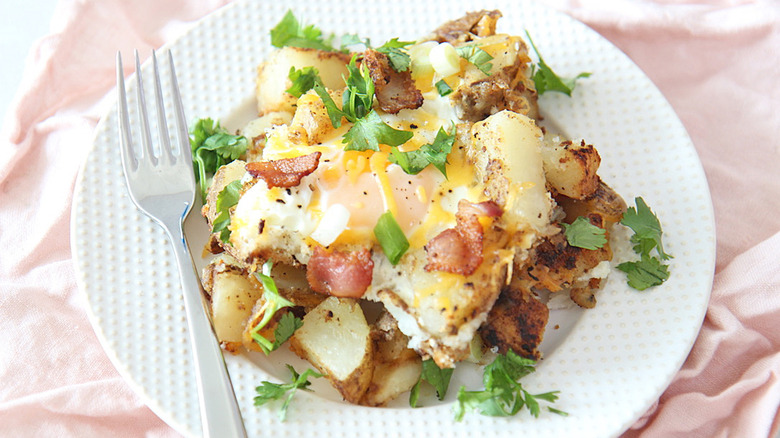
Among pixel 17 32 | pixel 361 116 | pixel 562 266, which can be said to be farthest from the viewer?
pixel 17 32

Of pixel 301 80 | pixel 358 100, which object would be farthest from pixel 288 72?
pixel 358 100

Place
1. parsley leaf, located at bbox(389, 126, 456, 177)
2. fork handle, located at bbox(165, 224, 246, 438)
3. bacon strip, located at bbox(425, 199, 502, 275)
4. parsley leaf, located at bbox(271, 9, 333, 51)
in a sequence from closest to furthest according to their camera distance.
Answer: bacon strip, located at bbox(425, 199, 502, 275) < fork handle, located at bbox(165, 224, 246, 438) < parsley leaf, located at bbox(389, 126, 456, 177) < parsley leaf, located at bbox(271, 9, 333, 51)

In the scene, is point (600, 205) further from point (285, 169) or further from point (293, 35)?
point (293, 35)

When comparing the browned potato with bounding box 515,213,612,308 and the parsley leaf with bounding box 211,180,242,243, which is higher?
the parsley leaf with bounding box 211,180,242,243

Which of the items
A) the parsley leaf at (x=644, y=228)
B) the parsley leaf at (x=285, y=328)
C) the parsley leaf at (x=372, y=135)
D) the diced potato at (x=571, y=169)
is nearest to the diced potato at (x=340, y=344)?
the parsley leaf at (x=285, y=328)

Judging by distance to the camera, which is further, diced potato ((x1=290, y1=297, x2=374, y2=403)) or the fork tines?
the fork tines

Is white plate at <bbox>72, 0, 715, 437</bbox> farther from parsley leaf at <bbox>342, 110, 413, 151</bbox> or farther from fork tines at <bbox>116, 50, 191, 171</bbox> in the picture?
parsley leaf at <bbox>342, 110, 413, 151</bbox>

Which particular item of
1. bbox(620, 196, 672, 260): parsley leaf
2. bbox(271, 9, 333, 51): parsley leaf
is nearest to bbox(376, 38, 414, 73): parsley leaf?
bbox(271, 9, 333, 51): parsley leaf
